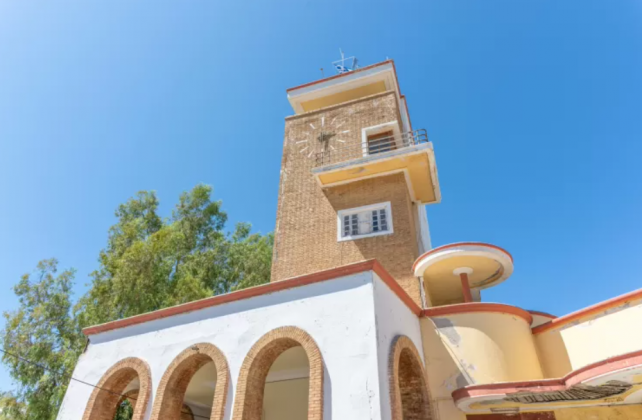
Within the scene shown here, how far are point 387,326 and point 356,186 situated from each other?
24.7 feet

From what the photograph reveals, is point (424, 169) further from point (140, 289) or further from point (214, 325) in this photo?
point (140, 289)

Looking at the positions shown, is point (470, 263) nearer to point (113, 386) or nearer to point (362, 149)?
point (362, 149)

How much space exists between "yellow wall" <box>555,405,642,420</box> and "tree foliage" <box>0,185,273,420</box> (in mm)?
16301

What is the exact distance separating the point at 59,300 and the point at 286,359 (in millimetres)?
16616

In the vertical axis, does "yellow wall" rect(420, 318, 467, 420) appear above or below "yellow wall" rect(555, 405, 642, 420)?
above

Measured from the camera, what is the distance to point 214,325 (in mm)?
8750

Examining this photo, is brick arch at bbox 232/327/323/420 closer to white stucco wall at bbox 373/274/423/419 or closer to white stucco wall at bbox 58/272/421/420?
white stucco wall at bbox 58/272/421/420

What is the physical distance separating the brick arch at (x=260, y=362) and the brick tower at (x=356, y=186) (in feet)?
15.5

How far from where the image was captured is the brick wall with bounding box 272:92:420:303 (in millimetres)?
12344

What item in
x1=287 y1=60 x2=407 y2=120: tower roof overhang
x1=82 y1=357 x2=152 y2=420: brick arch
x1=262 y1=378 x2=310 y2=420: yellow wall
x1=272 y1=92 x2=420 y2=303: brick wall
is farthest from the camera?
x1=287 y1=60 x2=407 y2=120: tower roof overhang

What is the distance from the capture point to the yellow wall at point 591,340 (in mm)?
7961

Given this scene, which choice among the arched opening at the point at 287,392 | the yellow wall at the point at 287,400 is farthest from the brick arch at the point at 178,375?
the yellow wall at the point at 287,400

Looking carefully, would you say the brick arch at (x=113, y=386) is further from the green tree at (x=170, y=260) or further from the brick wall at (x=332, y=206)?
the green tree at (x=170, y=260)

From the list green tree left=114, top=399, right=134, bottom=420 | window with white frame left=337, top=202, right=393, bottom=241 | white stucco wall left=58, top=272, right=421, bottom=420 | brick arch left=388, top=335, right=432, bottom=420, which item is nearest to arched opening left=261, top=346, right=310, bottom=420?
white stucco wall left=58, top=272, right=421, bottom=420
